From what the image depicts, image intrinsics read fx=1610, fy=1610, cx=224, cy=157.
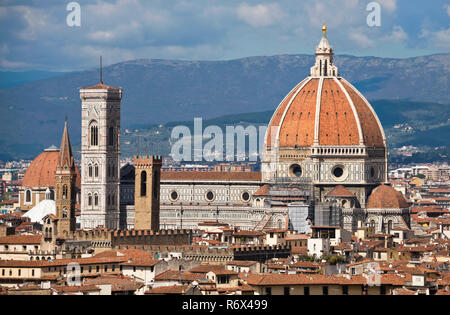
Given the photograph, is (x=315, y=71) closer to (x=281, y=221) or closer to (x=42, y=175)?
(x=281, y=221)

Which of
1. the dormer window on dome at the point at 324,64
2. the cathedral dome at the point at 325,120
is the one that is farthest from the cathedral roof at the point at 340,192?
the dormer window on dome at the point at 324,64

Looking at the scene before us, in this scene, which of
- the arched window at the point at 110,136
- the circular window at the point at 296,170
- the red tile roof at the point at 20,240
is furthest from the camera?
the arched window at the point at 110,136

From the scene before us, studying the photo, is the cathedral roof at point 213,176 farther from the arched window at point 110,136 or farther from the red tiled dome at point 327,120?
the arched window at point 110,136

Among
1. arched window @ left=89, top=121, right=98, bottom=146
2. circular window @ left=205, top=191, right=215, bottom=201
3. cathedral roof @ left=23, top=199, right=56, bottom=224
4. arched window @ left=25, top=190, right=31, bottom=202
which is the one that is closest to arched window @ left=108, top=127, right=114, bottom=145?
arched window @ left=89, top=121, right=98, bottom=146

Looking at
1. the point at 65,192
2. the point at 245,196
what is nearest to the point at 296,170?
the point at 245,196
